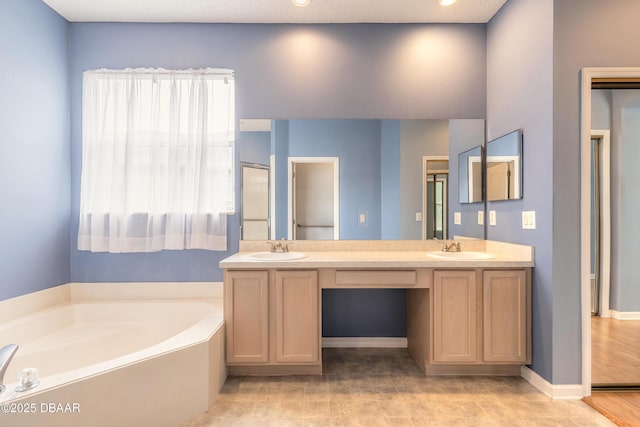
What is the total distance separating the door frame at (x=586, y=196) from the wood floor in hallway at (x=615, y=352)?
29cm

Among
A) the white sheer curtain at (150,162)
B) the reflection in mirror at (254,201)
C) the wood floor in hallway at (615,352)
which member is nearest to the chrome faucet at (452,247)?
the wood floor in hallway at (615,352)

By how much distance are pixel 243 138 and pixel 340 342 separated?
75.2 inches

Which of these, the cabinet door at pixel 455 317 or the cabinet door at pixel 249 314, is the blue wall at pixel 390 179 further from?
the cabinet door at pixel 249 314

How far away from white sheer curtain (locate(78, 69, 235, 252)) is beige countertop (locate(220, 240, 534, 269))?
53 centimetres

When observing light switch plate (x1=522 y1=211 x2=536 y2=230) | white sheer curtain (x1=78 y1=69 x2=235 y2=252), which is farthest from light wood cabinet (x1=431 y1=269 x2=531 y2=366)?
white sheer curtain (x1=78 y1=69 x2=235 y2=252)

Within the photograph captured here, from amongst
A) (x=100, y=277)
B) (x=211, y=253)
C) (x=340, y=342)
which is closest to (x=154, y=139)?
(x=211, y=253)

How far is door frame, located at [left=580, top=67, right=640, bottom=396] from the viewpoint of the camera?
210cm

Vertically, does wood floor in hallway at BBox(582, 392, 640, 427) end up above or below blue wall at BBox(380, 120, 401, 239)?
below

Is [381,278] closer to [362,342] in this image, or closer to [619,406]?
[362,342]

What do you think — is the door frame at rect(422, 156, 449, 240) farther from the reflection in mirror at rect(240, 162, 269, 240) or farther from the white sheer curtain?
→ the white sheer curtain

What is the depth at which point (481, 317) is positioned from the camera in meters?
2.33

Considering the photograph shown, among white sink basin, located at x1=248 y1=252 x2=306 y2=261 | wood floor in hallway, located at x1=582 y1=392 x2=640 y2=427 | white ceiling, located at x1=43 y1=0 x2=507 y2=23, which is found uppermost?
white ceiling, located at x1=43 y1=0 x2=507 y2=23

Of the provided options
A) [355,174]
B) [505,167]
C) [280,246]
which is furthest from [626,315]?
[280,246]

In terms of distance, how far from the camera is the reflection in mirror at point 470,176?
112 inches
